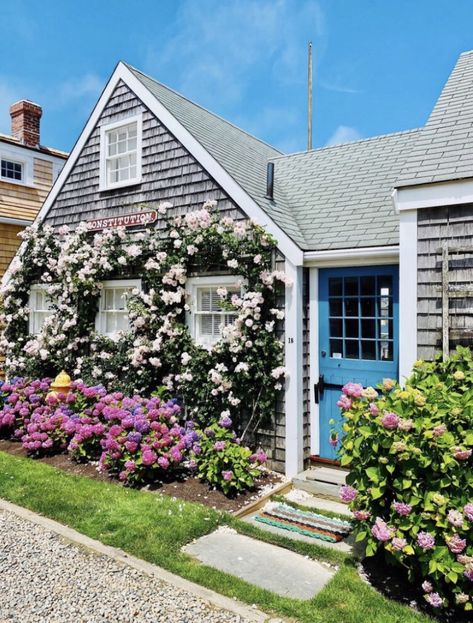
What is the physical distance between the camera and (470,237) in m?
4.80

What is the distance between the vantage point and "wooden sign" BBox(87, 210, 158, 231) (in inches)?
311

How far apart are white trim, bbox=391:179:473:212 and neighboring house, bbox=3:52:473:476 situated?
0.01m

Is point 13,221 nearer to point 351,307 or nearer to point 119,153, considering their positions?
point 119,153

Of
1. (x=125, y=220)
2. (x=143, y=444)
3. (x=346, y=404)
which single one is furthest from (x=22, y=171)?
(x=346, y=404)

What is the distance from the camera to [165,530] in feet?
14.6

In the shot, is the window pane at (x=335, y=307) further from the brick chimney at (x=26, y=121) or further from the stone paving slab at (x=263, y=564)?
the brick chimney at (x=26, y=121)

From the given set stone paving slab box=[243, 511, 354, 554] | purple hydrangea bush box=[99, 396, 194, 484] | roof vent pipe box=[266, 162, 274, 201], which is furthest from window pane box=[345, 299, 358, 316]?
stone paving slab box=[243, 511, 354, 554]

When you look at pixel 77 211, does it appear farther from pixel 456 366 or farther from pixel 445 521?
pixel 445 521

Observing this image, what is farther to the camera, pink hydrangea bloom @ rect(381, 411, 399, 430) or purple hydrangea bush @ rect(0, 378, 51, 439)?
purple hydrangea bush @ rect(0, 378, 51, 439)

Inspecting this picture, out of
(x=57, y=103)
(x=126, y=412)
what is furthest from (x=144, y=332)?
(x=57, y=103)

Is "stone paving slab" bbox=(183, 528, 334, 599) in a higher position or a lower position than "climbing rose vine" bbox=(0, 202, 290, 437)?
lower

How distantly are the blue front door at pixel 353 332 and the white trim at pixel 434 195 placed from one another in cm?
104

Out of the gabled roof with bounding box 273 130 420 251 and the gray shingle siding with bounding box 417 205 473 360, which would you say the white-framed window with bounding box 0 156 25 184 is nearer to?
the gabled roof with bounding box 273 130 420 251

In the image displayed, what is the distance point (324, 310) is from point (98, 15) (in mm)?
Answer: 7611
